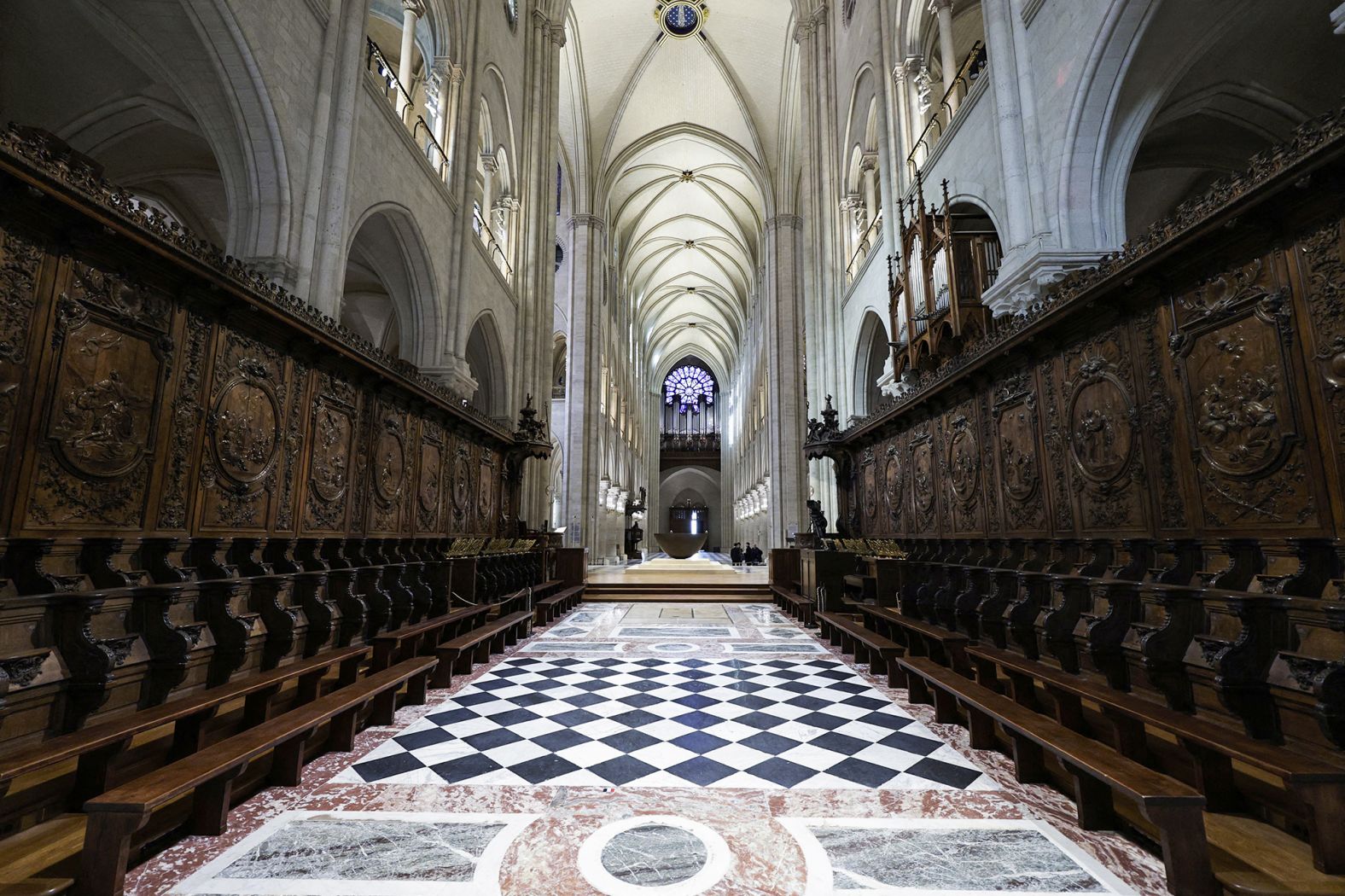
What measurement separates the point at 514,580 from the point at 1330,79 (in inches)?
449

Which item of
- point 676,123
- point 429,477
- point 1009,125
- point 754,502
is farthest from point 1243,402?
point 754,502

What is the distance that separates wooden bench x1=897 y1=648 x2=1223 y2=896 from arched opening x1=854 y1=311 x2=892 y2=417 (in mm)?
9291

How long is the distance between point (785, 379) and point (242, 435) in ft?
54.6

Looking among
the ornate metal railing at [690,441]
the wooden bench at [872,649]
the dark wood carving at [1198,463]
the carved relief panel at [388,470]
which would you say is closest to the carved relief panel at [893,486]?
the wooden bench at [872,649]

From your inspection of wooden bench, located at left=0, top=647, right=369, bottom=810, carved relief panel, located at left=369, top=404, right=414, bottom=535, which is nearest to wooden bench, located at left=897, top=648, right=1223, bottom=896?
wooden bench, located at left=0, top=647, right=369, bottom=810

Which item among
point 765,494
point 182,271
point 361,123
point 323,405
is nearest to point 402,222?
point 361,123

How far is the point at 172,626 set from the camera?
307 cm

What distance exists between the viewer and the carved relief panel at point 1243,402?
280cm

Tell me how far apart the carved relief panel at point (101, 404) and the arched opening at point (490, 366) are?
332 inches

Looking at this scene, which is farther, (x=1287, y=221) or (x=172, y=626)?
(x=172, y=626)

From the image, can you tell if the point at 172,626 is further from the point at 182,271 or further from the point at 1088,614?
the point at 1088,614

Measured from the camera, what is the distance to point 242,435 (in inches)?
168

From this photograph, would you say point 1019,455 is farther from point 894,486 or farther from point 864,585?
point 894,486

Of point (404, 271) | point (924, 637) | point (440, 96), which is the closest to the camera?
point (924, 637)
